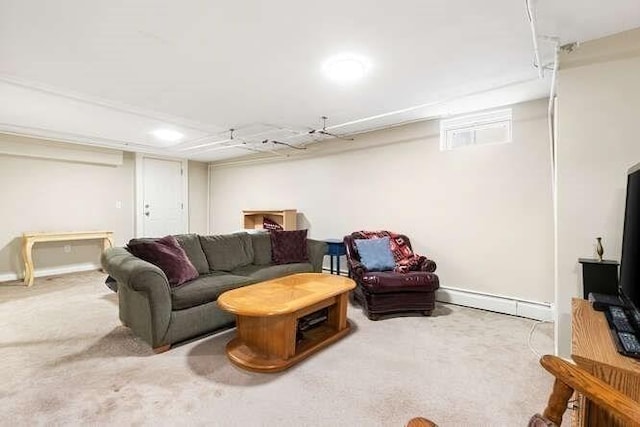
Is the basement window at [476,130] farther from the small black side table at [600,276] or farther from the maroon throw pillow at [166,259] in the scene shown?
the maroon throw pillow at [166,259]

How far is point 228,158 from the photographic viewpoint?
22.8 feet

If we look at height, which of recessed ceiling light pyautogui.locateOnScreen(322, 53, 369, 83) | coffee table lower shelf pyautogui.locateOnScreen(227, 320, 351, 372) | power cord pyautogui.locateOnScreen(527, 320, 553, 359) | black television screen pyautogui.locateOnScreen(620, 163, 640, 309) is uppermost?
recessed ceiling light pyautogui.locateOnScreen(322, 53, 369, 83)

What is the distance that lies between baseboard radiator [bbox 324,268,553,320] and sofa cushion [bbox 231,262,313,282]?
180cm

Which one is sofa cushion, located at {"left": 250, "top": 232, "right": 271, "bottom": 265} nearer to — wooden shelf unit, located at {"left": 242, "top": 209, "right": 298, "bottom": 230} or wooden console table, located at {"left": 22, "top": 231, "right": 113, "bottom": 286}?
wooden shelf unit, located at {"left": 242, "top": 209, "right": 298, "bottom": 230}

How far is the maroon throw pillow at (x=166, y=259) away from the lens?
2.88 metres

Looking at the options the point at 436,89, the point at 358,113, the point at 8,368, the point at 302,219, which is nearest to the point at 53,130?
the point at 8,368

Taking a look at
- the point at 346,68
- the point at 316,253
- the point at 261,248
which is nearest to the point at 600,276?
the point at 346,68

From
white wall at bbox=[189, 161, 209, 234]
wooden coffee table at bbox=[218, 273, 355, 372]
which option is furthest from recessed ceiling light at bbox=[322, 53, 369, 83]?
white wall at bbox=[189, 161, 209, 234]

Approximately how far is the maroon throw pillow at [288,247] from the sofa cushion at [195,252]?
92 centimetres

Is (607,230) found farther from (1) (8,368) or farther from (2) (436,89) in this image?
(1) (8,368)

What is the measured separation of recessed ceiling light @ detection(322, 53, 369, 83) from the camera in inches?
95.5

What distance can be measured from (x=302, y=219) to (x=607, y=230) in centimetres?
415

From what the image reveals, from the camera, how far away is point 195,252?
3.53 m

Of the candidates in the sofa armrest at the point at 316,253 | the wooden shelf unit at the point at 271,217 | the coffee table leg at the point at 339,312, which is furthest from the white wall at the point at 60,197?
the coffee table leg at the point at 339,312
